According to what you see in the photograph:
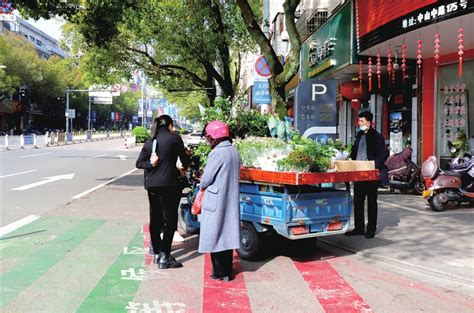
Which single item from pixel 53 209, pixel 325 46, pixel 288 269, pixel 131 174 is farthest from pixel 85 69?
pixel 288 269

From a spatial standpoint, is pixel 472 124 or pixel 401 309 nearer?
pixel 401 309

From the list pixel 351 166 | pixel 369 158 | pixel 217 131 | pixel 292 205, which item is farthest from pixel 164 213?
pixel 369 158

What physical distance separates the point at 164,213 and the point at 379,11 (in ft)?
25.5

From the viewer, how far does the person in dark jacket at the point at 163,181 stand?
5547mm

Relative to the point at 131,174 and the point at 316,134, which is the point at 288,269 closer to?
the point at 316,134

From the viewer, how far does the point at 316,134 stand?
8570mm

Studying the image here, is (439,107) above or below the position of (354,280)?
above

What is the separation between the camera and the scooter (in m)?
9.45

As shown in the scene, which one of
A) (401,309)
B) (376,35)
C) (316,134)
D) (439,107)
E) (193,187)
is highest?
(376,35)

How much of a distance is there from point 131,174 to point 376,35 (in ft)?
31.8

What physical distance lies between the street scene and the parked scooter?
4 centimetres

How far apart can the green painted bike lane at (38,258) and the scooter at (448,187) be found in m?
6.26

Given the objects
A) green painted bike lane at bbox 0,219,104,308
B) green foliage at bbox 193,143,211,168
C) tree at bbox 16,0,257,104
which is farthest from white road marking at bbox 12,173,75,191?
green foliage at bbox 193,143,211,168

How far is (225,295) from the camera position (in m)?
4.72
